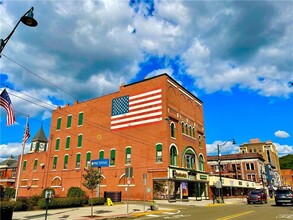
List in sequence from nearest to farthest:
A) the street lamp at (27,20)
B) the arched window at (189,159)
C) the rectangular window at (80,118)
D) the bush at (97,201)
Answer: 1. the street lamp at (27,20)
2. the bush at (97,201)
3. the arched window at (189,159)
4. the rectangular window at (80,118)

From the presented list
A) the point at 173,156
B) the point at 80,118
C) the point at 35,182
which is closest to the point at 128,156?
the point at 173,156

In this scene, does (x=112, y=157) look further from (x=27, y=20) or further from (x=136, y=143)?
(x=27, y=20)

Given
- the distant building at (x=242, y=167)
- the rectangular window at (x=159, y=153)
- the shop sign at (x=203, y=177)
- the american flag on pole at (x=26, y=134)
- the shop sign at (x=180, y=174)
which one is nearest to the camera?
the american flag on pole at (x=26, y=134)

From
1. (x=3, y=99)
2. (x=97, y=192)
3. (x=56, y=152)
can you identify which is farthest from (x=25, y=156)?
(x=3, y=99)

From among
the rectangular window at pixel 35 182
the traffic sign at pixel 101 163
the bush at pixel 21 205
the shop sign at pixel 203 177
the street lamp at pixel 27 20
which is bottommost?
the bush at pixel 21 205

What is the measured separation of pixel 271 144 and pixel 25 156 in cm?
11470

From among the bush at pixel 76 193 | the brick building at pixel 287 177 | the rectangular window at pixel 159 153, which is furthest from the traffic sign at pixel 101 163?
the brick building at pixel 287 177

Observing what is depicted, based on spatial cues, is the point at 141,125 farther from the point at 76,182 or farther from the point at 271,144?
the point at 271,144

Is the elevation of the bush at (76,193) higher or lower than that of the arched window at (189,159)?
lower

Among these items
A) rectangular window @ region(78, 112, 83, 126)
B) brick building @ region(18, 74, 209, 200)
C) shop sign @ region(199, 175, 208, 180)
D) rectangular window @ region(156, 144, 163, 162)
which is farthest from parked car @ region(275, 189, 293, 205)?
rectangular window @ region(78, 112, 83, 126)

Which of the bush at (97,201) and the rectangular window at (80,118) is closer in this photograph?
the bush at (97,201)

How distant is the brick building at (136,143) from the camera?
120ft

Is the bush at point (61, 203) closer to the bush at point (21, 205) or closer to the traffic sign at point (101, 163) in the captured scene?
the bush at point (21, 205)

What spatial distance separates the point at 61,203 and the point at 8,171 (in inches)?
3274
